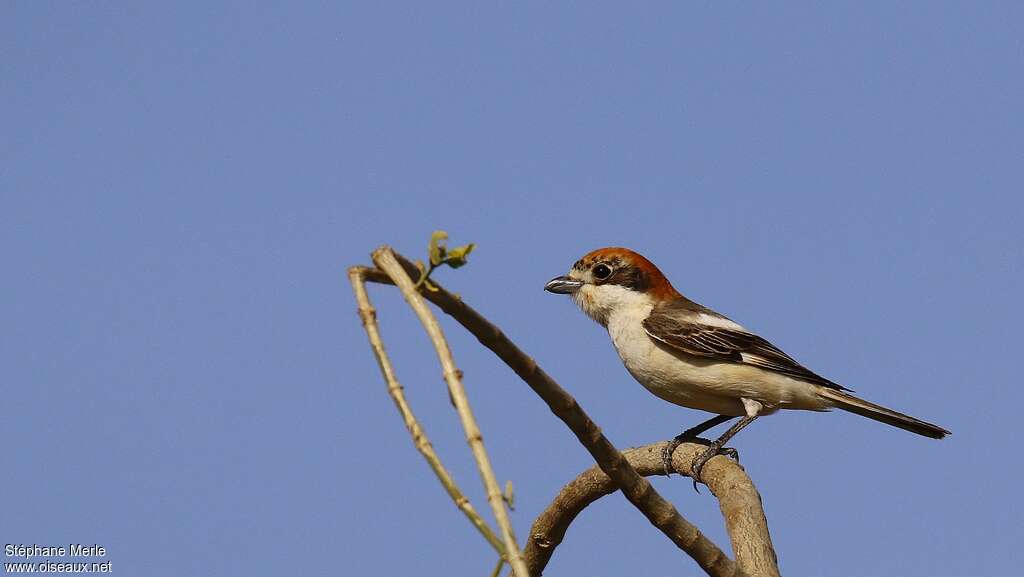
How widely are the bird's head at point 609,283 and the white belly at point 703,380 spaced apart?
0.26 metres

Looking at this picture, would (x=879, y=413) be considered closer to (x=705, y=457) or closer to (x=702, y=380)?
(x=702, y=380)

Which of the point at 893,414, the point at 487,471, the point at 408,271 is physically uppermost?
the point at 893,414

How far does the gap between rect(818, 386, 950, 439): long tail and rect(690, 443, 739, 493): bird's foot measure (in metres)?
1.27

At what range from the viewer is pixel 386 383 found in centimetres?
268

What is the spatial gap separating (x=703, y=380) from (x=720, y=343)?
0.31 meters

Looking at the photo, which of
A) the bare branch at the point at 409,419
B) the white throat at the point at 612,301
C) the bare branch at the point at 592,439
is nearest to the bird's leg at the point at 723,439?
the white throat at the point at 612,301

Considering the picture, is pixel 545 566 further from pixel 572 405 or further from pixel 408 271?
pixel 408 271

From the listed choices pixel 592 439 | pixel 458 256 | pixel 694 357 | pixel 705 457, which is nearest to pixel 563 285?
pixel 694 357

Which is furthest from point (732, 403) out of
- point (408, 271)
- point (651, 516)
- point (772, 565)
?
point (408, 271)

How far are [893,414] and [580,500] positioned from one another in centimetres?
279

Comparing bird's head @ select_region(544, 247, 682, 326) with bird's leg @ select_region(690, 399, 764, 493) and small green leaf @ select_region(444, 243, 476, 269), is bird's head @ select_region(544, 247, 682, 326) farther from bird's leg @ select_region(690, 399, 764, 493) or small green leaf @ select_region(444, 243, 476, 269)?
small green leaf @ select_region(444, 243, 476, 269)

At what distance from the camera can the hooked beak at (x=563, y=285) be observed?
27.0 feet

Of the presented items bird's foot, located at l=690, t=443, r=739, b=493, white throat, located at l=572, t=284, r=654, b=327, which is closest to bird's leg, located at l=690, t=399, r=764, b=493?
bird's foot, located at l=690, t=443, r=739, b=493

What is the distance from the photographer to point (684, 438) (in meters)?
7.77
